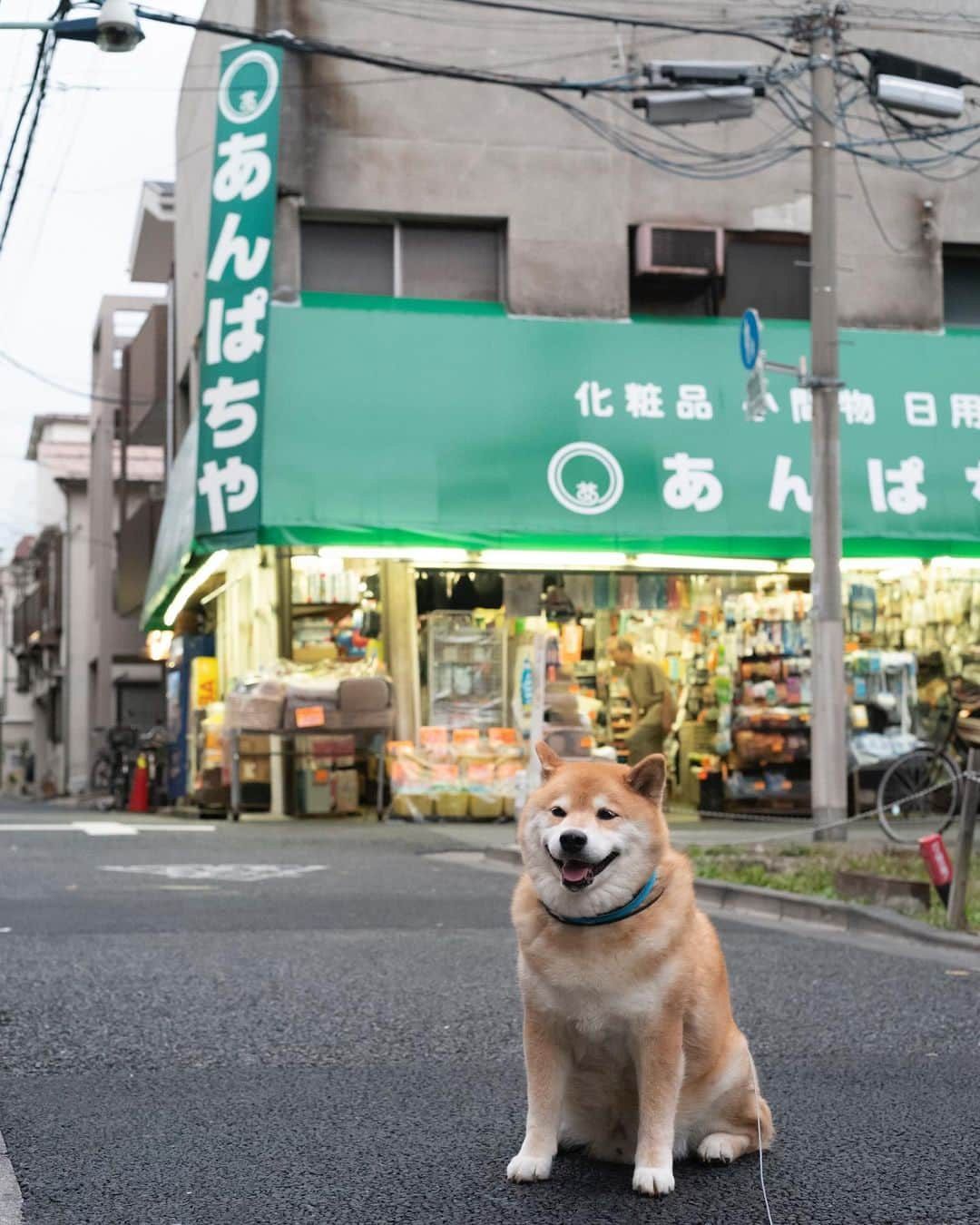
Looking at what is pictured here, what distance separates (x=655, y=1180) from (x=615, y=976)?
0.49 meters

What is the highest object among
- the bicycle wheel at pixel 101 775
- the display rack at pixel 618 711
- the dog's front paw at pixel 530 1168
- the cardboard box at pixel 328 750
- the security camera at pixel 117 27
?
the security camera at pixel 117 27

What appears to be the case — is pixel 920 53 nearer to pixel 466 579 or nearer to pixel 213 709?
pixel 466 579

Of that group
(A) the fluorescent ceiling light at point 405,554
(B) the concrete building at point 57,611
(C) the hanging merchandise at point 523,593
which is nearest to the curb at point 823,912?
(A) the fluorescent ceiling light at point 405,554

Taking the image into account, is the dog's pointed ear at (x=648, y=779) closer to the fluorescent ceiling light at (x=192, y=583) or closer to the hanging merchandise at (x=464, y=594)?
the fluorescent ceiling light at (x=192, y=583)

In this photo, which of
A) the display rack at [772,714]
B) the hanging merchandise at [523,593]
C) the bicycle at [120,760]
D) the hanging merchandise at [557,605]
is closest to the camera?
the display rack at [772,714]

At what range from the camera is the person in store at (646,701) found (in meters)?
16.7

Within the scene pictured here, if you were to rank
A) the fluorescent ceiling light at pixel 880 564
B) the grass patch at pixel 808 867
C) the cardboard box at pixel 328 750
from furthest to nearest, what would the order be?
1. the fluorescent ceiling light at pixel 880 564
2. the cardboard box at pixel 328 750
3. the grass patch at pixel 808 867

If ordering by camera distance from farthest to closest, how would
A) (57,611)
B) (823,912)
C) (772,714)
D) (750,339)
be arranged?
1. (57,611)
2. (772,714)
3. (750,339)
4. (823,912)

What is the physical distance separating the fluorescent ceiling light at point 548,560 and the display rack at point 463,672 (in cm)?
78

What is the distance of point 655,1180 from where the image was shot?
3498 millimetres

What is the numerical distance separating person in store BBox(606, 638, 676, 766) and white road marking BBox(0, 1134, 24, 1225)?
1307 centimetres

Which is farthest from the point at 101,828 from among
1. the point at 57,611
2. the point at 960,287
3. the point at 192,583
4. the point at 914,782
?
the point at 57,611

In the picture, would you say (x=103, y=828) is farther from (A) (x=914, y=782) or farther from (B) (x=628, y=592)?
(A) (x=914, y=782)

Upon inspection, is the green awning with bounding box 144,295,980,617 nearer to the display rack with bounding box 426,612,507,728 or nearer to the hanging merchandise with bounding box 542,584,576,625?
the display rack with bounding box 426,612,507,728
